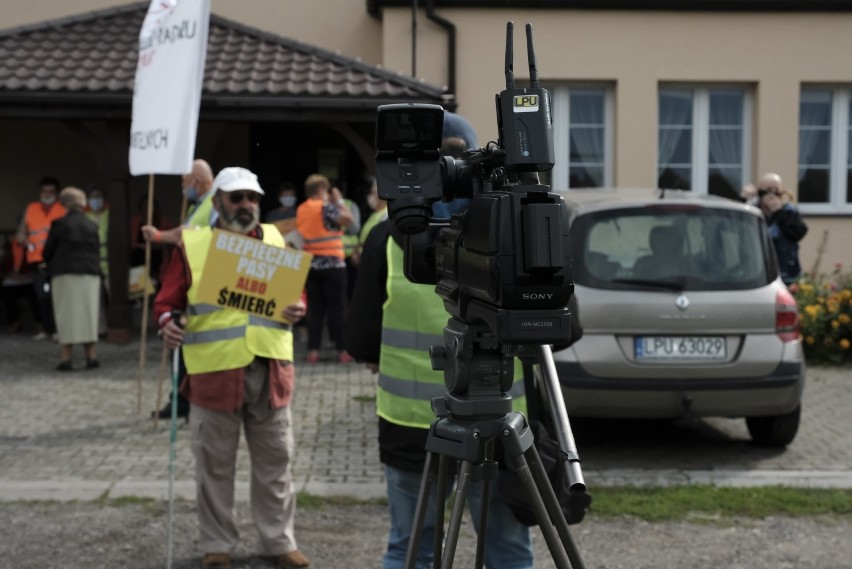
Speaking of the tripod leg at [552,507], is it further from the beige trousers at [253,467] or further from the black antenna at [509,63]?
the beige trousers at [253,467]

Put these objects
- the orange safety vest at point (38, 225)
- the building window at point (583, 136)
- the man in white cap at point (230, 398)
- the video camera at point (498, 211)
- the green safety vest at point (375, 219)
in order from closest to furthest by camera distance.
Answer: the video camera at point (498, 211) → the green safety vest at point (375, 219) → the man in white cap at point (230, 398) → the orange safety vest at point (38, 225) → the building window at point (583, 136)

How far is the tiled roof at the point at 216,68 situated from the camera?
1375 centimetres

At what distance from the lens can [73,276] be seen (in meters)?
12.1

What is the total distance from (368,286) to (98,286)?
28.3ft

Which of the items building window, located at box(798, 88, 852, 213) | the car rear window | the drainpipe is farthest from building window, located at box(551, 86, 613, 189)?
the car rear window

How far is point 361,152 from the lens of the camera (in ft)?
46.9

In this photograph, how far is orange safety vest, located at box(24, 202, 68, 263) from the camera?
14180mm

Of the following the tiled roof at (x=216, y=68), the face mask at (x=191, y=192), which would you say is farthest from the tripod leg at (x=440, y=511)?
the tiled roof at (x=216, y=68)

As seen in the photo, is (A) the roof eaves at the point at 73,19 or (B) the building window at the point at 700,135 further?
(B) the building window at the point at 700,135

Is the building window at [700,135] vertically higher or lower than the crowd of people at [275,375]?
higher

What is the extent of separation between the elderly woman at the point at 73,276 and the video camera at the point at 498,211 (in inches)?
371

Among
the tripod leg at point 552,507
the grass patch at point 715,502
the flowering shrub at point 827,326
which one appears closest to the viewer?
the tripod leg at point 552,507

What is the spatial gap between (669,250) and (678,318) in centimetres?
54

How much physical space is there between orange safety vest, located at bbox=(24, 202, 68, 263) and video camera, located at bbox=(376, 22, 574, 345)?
11922 millimetres
